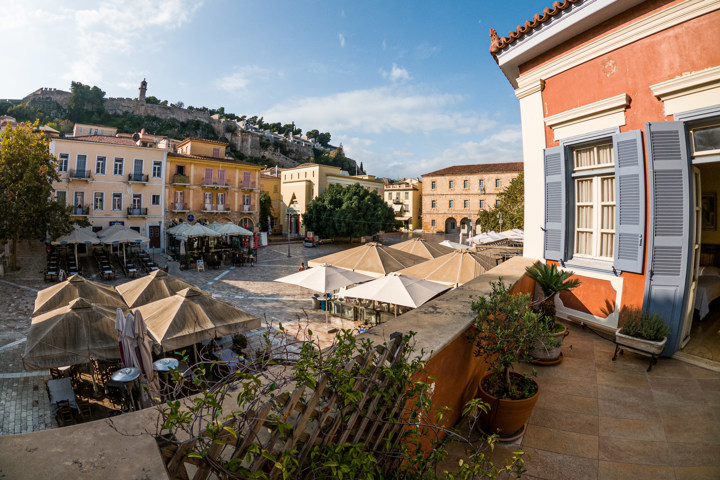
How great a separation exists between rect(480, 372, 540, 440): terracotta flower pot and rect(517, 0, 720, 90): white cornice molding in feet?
16.4

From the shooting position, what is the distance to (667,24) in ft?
15.3

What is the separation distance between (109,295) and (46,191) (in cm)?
1286

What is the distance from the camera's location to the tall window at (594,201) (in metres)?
5.64

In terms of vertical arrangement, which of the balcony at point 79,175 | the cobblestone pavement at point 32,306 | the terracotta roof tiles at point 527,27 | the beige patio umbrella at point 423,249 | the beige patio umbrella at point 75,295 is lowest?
the cobblestone pavement at point 32,306

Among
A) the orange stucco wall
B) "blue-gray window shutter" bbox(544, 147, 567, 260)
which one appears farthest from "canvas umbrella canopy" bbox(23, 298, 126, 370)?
the orange stucco wall

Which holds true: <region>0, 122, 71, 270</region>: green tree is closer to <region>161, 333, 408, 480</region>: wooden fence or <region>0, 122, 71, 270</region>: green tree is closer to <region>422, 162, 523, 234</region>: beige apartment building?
<region>161, 333, 408, 480</region>: wooden fence

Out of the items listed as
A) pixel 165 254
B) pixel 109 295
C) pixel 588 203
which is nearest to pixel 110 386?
pixel 109 295

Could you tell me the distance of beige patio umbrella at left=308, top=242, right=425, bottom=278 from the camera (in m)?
11.9

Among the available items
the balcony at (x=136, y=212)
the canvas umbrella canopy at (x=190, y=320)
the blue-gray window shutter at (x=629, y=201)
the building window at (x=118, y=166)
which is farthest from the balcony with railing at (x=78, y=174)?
the blue-gray window shutter at (x=629, y=201)

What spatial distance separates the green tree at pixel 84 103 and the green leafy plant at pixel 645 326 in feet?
270

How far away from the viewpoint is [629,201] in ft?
16.8

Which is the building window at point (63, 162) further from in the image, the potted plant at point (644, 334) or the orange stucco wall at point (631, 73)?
the potted plant at point (644, 334)

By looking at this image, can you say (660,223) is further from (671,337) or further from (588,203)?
(671,337)

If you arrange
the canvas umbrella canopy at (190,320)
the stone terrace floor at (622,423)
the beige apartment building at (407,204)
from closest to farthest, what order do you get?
the stone terrace floor at (622,423) → the canvas umbrella canopy at (190,320) → the beige apartment building at (407,204)
